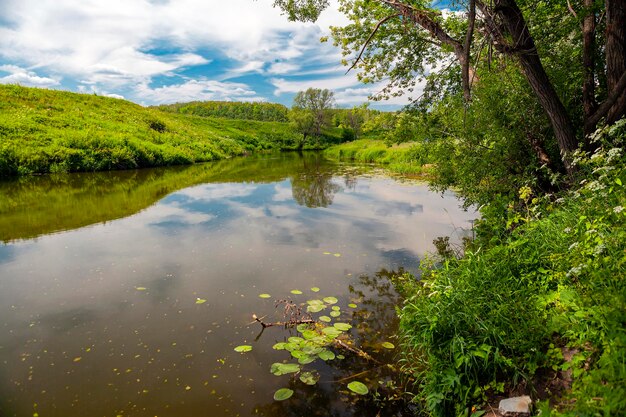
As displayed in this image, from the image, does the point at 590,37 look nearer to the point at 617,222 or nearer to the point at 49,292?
the point at 617,222

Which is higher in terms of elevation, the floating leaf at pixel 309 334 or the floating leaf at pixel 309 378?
the floating leaf at pixel 309 334

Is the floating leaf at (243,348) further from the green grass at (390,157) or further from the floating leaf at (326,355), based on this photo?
the green grass at (390,157)

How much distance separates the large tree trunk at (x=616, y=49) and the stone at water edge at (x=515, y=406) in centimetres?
544

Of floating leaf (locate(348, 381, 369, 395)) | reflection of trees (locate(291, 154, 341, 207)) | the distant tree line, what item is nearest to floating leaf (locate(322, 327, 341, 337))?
floating leaf (locate(348, 381, 369, 395))

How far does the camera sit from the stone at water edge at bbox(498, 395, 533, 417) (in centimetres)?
349

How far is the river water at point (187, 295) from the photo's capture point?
485 centimetres

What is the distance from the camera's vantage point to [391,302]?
750cm

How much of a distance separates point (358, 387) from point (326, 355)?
0.81 meters

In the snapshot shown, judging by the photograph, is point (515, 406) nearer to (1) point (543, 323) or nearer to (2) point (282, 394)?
(1) point (543, 323)

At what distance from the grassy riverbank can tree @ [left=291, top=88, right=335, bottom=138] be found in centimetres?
7635

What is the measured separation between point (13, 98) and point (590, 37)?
4027 cm

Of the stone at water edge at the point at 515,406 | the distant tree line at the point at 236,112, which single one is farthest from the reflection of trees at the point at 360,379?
the distant tree line at the point at 236,112

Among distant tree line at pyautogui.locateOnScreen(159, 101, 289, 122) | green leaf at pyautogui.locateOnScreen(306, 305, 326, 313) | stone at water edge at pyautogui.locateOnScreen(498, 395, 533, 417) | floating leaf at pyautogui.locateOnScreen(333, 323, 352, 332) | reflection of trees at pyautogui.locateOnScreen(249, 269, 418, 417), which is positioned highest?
distant tree line at pyautogui.locateOnScreen(159, 101, 289, 122)

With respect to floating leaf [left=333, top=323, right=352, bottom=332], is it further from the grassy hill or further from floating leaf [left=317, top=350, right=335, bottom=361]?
the grassy hill
